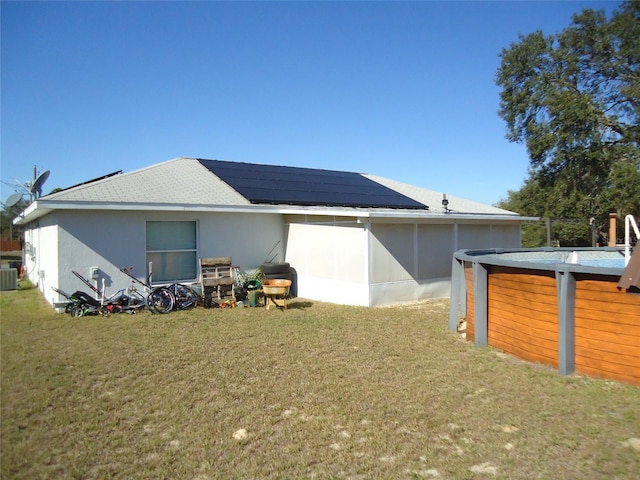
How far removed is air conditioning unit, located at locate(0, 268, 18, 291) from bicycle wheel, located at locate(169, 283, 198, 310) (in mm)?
7405

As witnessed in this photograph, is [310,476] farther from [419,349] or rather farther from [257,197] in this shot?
[257,197]

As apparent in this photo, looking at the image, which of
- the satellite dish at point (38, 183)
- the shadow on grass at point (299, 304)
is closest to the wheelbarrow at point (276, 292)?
the shadow on grass at point (299, 304)

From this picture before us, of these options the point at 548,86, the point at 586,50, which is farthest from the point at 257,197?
the point at 586,50

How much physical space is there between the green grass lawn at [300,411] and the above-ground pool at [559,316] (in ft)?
0.75

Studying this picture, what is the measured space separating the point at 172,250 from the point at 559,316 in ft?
30.5

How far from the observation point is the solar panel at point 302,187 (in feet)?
46.2

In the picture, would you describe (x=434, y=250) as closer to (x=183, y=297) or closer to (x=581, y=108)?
(x=183, y=297)

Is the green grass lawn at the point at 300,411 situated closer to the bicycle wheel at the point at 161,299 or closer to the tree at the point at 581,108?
the bicycle wheel at the point at 161,299

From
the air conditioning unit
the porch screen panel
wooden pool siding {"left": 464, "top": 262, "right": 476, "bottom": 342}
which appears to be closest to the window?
the porch screen panel

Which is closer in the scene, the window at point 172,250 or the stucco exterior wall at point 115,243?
the stucco exterior wall at point 115,243

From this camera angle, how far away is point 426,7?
39.3ft

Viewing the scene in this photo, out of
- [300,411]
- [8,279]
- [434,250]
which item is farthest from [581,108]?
[8,279]

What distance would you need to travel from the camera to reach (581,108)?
72.2ft

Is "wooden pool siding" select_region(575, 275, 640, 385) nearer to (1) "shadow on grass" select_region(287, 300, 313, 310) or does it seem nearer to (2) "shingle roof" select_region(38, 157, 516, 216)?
(1) "shadow on grass" select_region(287, 300, 313, 310)
